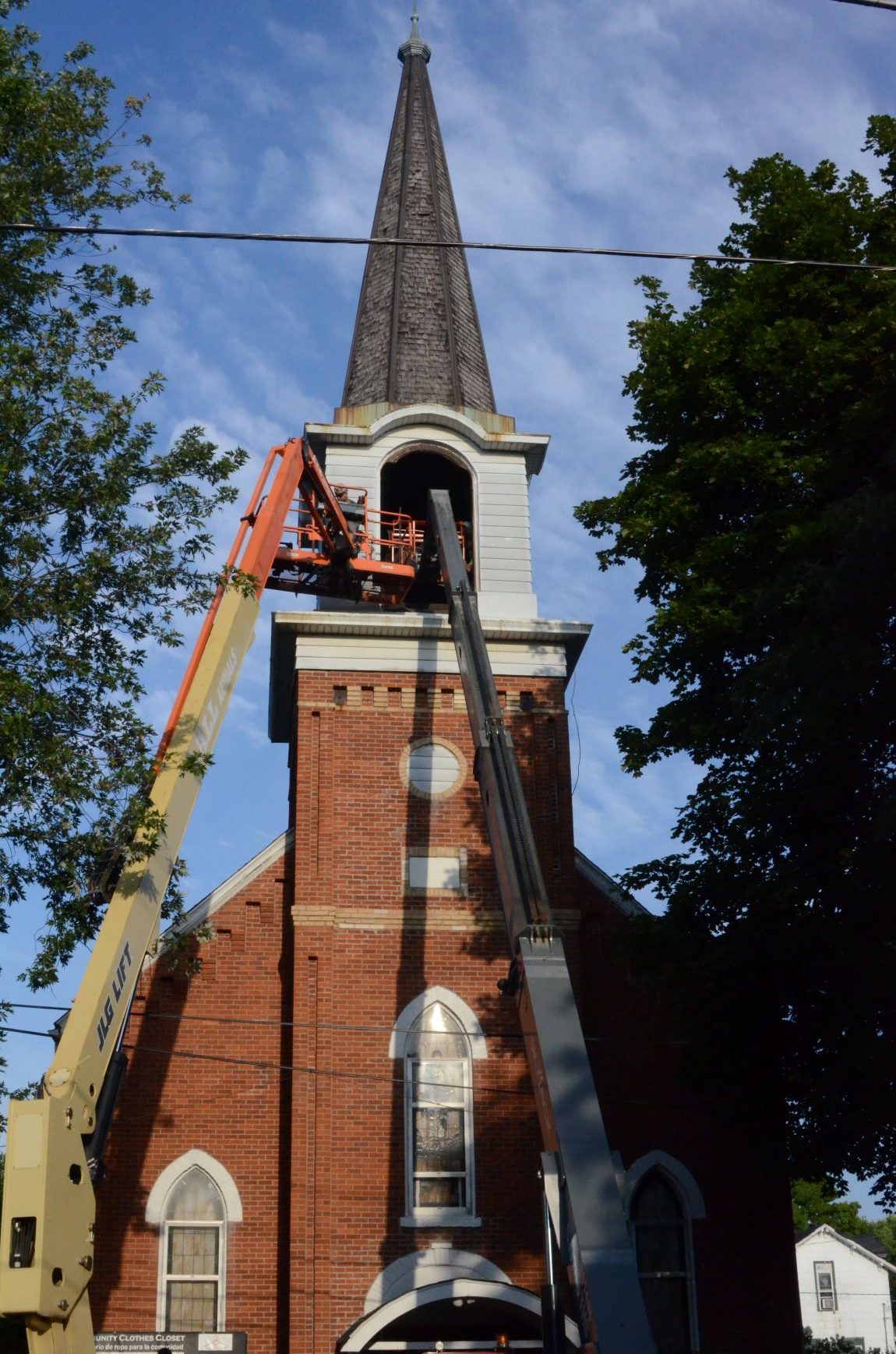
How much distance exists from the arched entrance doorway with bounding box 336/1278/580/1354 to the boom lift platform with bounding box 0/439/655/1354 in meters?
4.93

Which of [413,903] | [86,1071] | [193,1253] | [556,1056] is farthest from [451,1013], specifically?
[86,1071]

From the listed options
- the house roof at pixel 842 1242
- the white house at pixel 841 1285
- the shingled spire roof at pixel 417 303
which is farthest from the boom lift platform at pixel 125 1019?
the white house at pixel 841 1285

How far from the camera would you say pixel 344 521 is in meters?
22.4

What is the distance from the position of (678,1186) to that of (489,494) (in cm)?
1063

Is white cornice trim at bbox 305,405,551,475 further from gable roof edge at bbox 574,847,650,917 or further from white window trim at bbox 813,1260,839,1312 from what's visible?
white window trim at bbox 813,1260,839,1312

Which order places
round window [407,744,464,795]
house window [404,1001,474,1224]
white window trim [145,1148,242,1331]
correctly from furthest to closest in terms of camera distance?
round window [407,744,464,795], house window [404,1001,474,1224], white window trim [145,1148,242,1331]

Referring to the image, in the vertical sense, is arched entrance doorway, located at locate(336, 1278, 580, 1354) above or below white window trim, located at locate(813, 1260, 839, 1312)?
below

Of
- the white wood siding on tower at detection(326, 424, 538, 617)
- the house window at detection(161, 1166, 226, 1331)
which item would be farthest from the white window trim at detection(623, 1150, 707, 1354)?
the white wood siding on tower at detection(326, 424, 538, 617)

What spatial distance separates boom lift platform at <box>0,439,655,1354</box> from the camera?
1226cm

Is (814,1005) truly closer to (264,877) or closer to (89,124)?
(264,877)

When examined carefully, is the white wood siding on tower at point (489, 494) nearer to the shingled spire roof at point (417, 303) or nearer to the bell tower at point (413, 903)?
the bell tower at point (413, 903)

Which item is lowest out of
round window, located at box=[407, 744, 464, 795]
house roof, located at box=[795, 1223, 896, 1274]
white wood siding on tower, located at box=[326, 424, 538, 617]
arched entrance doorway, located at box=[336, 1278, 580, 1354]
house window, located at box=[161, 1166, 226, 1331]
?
arched entrance doorway, located at box=[336, 1278, 580, 1354]

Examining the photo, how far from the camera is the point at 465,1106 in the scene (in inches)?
814

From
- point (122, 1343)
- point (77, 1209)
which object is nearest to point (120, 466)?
point (77, 1209)
